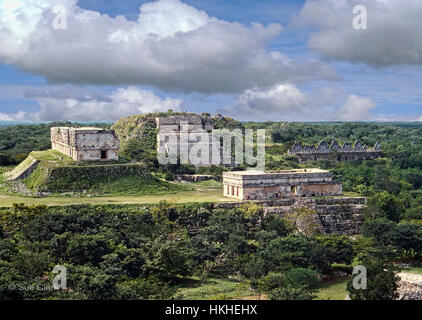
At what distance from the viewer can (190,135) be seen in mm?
59531

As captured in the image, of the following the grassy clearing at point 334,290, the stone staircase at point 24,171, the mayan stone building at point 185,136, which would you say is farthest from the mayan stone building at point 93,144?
the grassy clearing at point 334,290

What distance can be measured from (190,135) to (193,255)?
2983 cm

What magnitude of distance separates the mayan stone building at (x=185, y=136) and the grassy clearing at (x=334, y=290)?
2663 cm

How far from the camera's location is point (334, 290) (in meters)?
28.8

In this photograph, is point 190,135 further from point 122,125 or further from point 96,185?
point 96,185

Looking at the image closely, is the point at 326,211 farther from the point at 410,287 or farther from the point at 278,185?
the point at 410,287

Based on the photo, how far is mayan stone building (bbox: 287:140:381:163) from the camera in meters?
67.8

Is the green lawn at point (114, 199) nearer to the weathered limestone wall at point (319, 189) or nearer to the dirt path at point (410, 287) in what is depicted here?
the weathered limestone wall at point (319, 189)

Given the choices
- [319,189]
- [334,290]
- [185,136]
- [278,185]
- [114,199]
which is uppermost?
[185,136]

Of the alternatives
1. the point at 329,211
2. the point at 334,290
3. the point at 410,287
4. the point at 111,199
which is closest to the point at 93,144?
the point at 111,199

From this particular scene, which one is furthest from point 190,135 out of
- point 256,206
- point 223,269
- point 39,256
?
point 39,256

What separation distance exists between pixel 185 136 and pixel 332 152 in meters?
20.4

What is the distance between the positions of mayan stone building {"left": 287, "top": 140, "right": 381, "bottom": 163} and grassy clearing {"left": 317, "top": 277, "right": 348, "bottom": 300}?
36.8 m

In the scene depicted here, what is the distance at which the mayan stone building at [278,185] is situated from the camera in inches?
1510
